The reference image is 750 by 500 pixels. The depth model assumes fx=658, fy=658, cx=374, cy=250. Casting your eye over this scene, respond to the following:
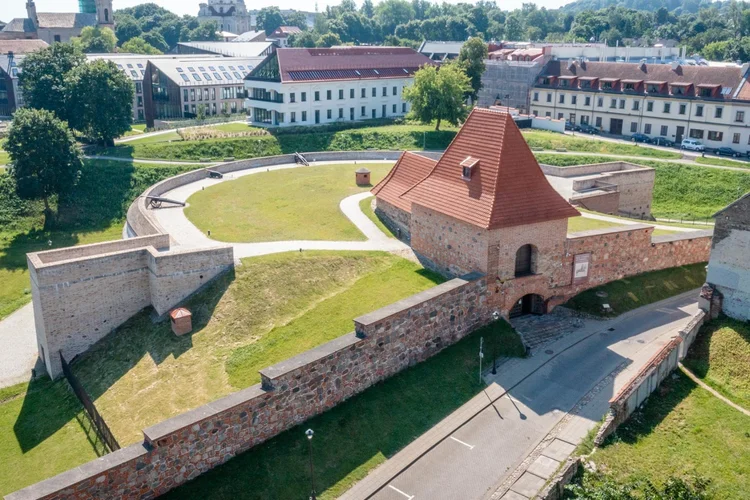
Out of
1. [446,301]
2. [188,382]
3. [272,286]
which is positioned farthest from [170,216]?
[446,301]

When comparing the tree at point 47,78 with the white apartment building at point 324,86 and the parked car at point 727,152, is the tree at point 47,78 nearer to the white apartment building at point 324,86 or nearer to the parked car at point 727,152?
the white apartment building at point 324,86

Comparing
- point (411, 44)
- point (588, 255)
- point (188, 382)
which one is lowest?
point (188, 382)

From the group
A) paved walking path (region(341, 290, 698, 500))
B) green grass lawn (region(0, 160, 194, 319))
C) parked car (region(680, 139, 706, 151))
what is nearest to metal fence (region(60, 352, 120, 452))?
paved walking path (region(341, 290, 698, 500))

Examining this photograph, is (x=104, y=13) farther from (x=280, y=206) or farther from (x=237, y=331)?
(x=237, y=331)

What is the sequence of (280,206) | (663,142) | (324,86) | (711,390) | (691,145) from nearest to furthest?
(711,390), (280,206), (691,145), (663,142), (324,86)

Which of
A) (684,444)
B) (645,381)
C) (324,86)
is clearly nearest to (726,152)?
(324,86)

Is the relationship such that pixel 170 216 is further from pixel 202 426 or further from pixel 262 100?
pixel 262 100

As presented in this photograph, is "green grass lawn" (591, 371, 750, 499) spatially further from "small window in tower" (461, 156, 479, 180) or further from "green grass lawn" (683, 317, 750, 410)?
"small window in tower" (461, 156, 479, 180)
